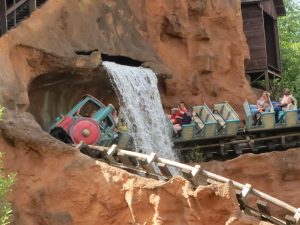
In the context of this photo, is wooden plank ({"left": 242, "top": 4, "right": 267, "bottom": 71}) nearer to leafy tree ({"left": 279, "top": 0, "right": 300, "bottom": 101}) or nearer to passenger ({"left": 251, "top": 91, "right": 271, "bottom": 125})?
leafy tree ({"left": 279, "top": 0, "right": 300, "bottom": 101})

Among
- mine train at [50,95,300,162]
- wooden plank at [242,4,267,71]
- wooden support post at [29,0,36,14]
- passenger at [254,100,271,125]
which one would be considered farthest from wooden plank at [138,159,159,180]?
wooden plank at [242,4,267,71]

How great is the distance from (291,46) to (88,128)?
1859 cm

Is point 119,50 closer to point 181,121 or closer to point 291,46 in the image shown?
point 181,121

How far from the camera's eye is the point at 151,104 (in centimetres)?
1845

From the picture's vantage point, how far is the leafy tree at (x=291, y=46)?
29625 mm

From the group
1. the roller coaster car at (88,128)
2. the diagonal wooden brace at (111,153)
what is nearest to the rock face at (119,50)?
the roller coaster car at (88,128)

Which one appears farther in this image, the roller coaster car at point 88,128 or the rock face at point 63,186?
the roller coaster car at point 88,128

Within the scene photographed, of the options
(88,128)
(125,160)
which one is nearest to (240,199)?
(125,160)

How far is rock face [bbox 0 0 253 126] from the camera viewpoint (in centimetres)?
1554

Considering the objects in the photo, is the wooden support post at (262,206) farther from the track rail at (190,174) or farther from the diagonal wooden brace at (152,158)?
the diagonal wooden brace at (152,158)

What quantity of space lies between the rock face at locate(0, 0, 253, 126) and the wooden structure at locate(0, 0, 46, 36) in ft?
2.40

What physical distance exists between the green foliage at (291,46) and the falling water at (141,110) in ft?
35.5

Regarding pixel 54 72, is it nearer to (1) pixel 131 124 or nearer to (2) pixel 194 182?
(1) pixel 131 124

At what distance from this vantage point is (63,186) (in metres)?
12.4
